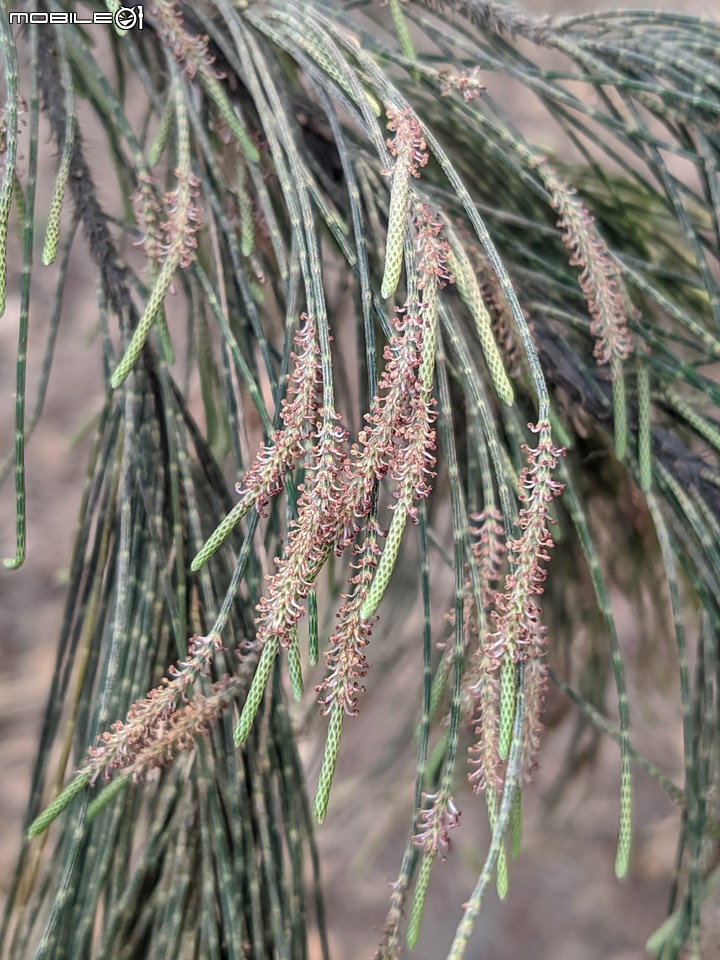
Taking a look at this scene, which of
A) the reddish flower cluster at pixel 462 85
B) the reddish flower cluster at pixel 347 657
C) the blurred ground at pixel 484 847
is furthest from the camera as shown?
the blurred ground at pixel 484 847

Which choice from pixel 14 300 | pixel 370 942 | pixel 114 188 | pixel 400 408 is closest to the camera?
pixel 400 408

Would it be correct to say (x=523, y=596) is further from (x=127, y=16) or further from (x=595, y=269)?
(x=127, y=16)

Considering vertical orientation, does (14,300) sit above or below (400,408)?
above

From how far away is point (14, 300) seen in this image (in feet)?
6.87

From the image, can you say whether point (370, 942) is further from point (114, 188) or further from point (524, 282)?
point (114, 188)

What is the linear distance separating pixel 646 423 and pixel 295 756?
1.04 ft

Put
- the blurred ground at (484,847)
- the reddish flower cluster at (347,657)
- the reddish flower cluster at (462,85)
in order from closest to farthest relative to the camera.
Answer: the reddish flower cluster at (347,657) → the reddish flower cluster at (462,85) → the blurred ground at (484,847)

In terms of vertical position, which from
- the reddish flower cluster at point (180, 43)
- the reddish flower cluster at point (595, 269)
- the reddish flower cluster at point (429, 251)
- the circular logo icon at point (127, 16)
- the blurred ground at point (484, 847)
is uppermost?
the circular logo icon at point (127, 16)

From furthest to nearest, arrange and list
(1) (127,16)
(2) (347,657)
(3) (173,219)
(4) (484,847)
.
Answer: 1. (4) (484,847)
2. (1) (127,16)
3. (3) (173,219)
4. (2) (347,657)

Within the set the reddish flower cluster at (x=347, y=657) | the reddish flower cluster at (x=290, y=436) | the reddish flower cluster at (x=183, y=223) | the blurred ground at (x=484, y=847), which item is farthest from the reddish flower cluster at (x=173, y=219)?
the blurred ground at (x=484, y=847)

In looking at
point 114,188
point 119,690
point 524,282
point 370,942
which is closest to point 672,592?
point 524,282
